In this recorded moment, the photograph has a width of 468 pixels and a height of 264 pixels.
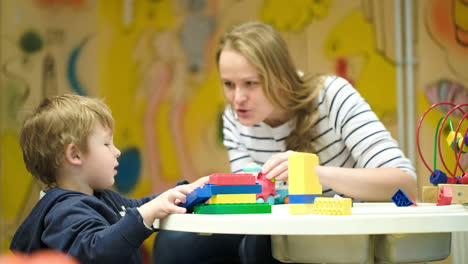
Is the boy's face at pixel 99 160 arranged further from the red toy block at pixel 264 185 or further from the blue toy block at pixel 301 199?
the blue toy block at pixel 301 199

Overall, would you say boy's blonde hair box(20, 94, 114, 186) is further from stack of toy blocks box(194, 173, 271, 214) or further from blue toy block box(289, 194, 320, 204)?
blue toy block box(289, 194, 320, 204)

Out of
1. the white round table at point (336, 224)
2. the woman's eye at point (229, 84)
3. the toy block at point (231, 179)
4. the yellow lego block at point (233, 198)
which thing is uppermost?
the woman's eye at point (229, 84)

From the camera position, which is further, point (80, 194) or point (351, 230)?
point (80, 194)

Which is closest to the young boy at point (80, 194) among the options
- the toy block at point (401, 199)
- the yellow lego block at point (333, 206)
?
the yellow lego block at point (333, 206)

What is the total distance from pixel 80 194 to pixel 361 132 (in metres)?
0.76

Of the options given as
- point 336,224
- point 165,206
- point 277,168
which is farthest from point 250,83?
point 336,224

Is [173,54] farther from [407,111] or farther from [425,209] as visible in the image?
[425,209]

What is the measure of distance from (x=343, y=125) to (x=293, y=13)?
4.23ft

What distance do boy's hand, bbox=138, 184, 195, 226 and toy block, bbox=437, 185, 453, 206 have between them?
474mm

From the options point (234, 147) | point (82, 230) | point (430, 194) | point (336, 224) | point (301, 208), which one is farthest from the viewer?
point (234, 147)

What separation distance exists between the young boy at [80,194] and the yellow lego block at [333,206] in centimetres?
24

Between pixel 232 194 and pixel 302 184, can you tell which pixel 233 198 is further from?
pixel 302 184

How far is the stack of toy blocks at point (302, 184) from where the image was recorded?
102 cm

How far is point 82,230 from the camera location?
1143 millimetres
